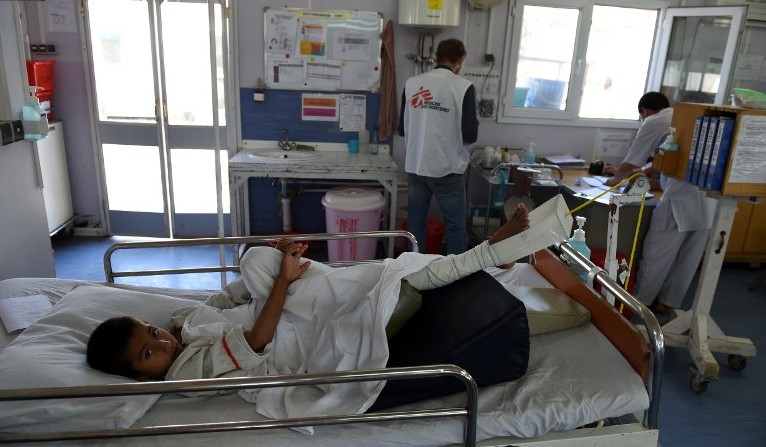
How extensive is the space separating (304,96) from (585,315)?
2889 mm

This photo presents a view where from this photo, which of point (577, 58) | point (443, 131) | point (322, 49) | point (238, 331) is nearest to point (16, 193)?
point (238, 331)

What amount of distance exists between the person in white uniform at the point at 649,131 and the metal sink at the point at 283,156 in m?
2.11

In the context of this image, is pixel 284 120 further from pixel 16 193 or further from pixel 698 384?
pixel 698 384

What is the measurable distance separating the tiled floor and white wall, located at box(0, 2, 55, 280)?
3.54 feet

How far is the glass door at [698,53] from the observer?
342 cm

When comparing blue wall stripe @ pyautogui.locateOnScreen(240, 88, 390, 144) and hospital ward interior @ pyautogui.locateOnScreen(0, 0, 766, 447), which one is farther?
blue wall stripe @ pyautogui.locateOnScreen(240, 88, 390, 144)

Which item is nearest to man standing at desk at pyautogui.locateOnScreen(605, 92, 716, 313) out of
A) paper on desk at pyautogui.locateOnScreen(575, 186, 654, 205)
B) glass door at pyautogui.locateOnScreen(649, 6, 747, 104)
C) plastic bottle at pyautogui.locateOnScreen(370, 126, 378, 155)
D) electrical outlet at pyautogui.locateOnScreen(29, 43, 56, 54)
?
paper on desk at pyautogui.locateOnScreen(575, 186, 654, 205)

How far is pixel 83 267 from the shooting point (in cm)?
373

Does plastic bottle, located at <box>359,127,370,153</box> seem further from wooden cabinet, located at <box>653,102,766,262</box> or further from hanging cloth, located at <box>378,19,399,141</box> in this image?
wooden cabinet, located at <box>653,102,766,262</box>

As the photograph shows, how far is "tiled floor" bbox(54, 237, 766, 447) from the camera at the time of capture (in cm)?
234

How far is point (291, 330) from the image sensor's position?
178cm

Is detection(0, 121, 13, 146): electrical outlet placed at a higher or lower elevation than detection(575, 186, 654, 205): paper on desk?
higher

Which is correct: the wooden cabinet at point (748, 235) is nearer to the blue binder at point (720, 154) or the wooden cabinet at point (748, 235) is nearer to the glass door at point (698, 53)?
the glass door at point (698, 53)

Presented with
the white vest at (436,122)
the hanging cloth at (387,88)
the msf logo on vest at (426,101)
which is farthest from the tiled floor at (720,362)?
the msf logo on vest at (426,101)
